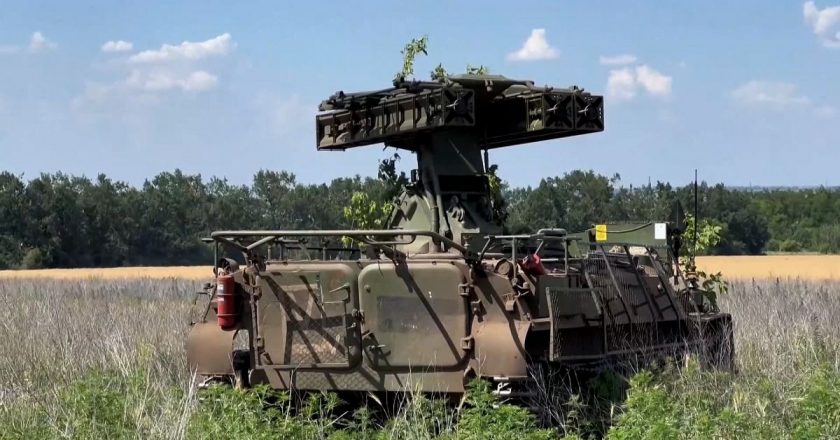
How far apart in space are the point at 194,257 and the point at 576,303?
54.6m

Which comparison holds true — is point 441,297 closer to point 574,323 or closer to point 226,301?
point 574,323

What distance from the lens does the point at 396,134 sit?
995 centimetres

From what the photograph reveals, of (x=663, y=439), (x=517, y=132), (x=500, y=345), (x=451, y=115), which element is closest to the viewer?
(x=663, y=439)

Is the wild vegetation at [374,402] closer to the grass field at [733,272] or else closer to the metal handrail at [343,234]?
the metal handrail at [343,234]

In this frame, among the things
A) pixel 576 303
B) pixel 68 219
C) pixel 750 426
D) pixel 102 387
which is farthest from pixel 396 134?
pixel 68 219

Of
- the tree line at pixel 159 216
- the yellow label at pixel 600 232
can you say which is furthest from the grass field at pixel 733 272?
the yellow label at pixel 600 232

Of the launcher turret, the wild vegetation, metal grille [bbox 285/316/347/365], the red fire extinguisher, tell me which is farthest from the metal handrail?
the launcher turret

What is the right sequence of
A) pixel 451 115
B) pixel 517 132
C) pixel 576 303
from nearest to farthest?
pixel 576 303
pixel 451 115
pixel 517 132

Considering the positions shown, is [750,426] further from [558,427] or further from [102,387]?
[102,387]

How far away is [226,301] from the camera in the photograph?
27.1ft

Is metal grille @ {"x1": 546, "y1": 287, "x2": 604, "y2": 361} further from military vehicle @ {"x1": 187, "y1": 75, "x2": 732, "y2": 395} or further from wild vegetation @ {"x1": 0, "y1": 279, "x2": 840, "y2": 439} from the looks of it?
wild vegetation @ {"x1": 0, "y1": 279, "x2": 840, "y2": 439}

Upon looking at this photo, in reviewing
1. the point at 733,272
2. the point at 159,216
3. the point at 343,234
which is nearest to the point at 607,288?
the point at 343,234

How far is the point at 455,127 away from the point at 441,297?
2675 millimetres

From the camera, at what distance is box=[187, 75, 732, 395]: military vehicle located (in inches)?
295
